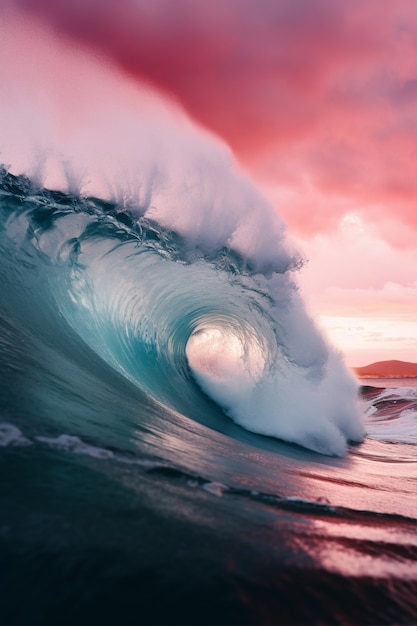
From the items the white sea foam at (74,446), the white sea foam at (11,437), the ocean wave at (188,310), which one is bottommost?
the white sea foam at (11,437)

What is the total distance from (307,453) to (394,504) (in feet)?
11.4

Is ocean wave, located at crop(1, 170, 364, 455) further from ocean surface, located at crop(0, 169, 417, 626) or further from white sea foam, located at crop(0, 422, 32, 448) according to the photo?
white sea foam, located at crop(0, 422, 32, 448)

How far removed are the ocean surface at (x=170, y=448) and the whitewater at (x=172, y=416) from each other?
14 millimetres

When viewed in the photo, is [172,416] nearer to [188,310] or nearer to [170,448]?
[170,448]

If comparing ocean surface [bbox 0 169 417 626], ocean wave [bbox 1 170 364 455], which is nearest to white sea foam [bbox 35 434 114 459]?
ocean surface [bbox 0 169 417 626]

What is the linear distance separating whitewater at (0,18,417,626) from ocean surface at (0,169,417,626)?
0.5 inches

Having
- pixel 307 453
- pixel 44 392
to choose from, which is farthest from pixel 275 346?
pixel 44 392

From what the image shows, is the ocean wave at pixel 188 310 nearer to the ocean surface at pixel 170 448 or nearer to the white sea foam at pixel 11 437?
the ocean surface at pixel 170 448

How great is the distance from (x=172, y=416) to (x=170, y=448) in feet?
6.93

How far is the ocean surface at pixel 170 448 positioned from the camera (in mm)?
1630

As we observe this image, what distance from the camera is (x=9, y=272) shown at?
22.1ft

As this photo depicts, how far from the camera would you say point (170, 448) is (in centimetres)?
365

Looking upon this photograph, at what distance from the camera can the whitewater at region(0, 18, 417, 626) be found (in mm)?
1678

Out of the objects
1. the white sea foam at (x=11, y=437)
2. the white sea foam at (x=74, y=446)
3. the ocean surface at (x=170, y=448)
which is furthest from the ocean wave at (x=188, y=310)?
the white sea foam at (x=11, y=437)
